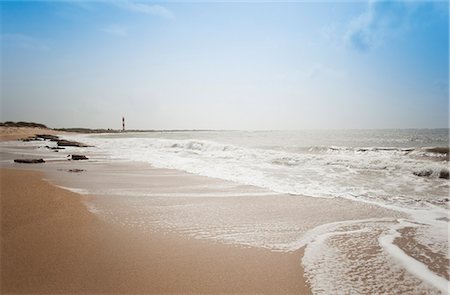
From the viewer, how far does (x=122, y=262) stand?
9.33 feet

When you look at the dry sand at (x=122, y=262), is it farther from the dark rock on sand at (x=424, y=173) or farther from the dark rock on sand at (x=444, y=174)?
the dark rock on sand at (x=444, y=174)

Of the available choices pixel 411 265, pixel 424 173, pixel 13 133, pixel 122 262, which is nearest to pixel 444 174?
pixel 424 173

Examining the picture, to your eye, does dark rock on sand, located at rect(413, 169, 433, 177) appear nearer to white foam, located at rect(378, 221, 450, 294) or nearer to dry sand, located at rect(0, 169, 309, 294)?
white foam, located at rect(378, 221, 450, 294)

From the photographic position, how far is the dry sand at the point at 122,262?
2.45 meters

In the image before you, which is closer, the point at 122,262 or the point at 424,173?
the point at 122,262

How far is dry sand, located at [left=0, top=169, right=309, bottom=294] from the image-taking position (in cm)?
245

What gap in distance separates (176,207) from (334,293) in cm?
312

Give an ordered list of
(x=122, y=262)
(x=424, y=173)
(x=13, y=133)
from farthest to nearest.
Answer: (x=13, y=133)
(x=424, y=173)
(x=122, y=262)

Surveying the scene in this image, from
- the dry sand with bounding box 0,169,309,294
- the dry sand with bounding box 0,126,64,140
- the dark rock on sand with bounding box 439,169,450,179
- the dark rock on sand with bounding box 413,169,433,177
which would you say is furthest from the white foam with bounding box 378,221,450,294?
the dry sand with bounding box 0,126,64,140

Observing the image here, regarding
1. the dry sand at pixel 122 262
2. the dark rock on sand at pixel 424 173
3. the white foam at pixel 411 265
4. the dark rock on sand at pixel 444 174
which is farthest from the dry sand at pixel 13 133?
the dark rock on sand at pixel 444 174

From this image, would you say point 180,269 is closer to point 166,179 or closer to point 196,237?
point 196,237

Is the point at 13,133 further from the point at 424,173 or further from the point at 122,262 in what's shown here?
the point at 424,173

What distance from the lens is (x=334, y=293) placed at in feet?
7.99

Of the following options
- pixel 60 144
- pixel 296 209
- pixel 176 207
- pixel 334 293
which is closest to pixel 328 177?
pixel 296 209
